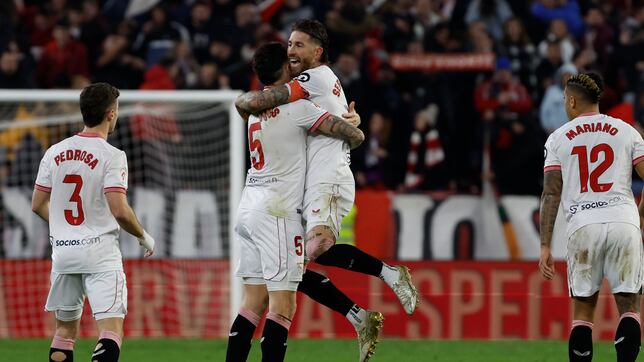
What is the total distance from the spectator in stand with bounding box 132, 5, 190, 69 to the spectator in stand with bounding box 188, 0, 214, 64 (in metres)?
0.15

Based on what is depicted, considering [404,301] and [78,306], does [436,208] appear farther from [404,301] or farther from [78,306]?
[78,306]

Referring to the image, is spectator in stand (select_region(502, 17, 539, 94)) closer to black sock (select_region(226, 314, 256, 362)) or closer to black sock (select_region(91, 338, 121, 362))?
black sock (select_region(226, 314, 256, 362))

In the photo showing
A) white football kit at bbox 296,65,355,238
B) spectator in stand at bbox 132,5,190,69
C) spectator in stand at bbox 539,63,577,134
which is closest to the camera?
white football kit at bbox 296,65,355,238

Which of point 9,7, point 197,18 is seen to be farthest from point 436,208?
point 9,7

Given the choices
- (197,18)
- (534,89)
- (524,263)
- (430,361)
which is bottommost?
(430,361)

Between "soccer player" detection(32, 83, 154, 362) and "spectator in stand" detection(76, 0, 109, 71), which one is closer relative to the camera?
"soccer player" detection(32, 83, 154, 362)

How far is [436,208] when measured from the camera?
15484mm

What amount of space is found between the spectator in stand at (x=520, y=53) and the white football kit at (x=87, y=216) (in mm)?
9635

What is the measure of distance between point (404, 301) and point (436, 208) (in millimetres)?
6541

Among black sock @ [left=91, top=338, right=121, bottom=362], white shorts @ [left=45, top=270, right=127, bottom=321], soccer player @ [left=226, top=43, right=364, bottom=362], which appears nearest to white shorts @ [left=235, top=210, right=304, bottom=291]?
soccer player @ [left=226, top=43, right=364, bottom=362]

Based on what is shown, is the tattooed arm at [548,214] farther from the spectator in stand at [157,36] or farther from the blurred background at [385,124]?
the spectator in stand at [157,36]

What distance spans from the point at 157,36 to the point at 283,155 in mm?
9225

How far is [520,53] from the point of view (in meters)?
17.0

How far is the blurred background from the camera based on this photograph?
13.7 meters
